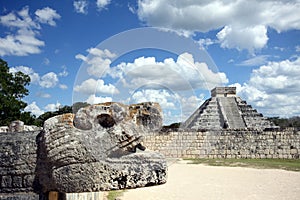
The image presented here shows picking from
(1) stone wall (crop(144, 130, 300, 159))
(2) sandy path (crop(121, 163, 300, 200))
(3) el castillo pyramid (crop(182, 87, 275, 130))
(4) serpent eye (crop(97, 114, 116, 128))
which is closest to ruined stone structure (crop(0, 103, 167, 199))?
(4) serpent eye (crop(97, 114, 116, 128))

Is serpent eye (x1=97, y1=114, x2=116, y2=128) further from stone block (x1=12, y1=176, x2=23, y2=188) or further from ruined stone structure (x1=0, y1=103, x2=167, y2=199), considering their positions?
stone block (x1=12, y1=176, x2=23, y2=188)

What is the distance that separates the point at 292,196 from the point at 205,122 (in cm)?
1617

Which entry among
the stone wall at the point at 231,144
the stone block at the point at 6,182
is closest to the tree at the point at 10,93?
the stone wall at the point at 231,144

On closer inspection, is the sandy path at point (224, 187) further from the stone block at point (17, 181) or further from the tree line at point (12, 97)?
the tree line at point (12, 97)

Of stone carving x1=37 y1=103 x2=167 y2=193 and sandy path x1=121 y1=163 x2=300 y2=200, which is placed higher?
stone carving x1=37 y1=103 x2=167 y2=193

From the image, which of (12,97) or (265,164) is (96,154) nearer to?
(265,164)

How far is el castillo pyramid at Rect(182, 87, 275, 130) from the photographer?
25.0 m

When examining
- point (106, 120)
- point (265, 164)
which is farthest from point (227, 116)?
point (106, 120)

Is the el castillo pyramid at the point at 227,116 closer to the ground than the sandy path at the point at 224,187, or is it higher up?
higher up

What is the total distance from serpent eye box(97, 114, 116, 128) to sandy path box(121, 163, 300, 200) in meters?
6.23

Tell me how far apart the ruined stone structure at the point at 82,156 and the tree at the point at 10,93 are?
2156 cm

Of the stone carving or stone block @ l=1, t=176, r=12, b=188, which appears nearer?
the stone carving

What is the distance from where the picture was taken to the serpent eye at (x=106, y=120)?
2.51 metres

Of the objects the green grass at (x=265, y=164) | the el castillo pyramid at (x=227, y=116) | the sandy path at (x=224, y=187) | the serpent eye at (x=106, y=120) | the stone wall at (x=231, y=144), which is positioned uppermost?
the el castillo pyramid at (x=227, y=116)
